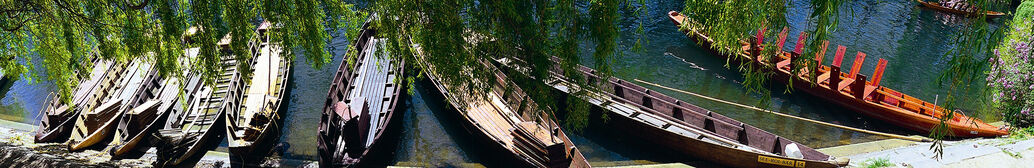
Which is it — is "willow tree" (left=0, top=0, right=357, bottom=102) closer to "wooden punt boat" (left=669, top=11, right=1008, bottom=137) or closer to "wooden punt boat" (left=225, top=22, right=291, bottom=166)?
"wooden punt boat" (left=225, top=22, right=291, bottom=166)

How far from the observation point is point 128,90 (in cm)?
1680

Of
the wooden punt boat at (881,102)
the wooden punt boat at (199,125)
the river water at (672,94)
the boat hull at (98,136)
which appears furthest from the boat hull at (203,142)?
the wooden punt boat at (881,102)

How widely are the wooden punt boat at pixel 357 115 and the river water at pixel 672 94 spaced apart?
3.62ft

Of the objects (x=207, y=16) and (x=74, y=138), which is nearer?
(x=207, y=16)

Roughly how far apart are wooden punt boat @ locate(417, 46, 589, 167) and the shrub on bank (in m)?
10.4

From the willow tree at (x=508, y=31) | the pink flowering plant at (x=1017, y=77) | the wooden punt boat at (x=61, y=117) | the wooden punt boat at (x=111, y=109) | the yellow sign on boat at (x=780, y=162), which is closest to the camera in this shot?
the willow tree at (x=508, y=31)

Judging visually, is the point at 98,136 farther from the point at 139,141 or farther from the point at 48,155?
the point at 48,155

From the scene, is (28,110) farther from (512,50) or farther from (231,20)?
(512,50)

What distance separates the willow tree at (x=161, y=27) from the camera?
9008mm

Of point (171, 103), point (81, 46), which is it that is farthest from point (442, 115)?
point (81, 46)

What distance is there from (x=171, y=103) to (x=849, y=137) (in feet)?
59.6

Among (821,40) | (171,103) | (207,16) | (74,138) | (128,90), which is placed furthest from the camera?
(128,90)

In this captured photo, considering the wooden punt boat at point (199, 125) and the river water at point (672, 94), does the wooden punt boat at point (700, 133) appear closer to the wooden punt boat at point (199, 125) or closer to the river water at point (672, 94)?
the river water at point (672, 94)

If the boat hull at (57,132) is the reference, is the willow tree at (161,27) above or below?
above
